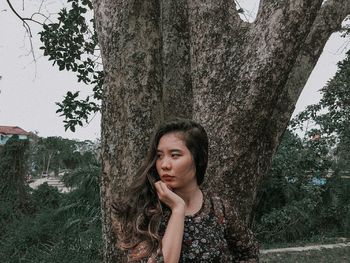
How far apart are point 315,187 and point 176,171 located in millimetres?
11839

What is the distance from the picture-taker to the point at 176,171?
2162 mm

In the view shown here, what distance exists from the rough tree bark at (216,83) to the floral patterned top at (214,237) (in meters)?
0.50

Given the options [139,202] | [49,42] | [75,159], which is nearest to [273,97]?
[139,202]

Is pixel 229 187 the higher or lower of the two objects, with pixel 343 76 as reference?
lower

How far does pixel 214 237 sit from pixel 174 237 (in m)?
0.26

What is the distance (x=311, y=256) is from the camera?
34.7ft

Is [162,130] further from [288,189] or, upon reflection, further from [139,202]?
[288,189]

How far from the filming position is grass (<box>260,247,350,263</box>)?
33.1 feet

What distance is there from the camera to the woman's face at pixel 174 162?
7.09ft

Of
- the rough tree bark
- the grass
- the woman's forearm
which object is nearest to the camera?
the woman's forearm

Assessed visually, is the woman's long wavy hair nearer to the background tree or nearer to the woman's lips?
the woman's lips

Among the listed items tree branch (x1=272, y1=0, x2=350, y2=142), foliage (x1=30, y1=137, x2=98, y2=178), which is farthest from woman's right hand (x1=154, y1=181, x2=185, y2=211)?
foliage (x1=30, y1=137, x2=98, y2=178)

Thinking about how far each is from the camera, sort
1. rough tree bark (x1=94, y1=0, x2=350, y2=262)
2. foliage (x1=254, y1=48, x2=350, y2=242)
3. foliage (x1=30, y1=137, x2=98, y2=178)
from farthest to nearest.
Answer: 1. foliage (x1=30, y1=137, x2=98, y2=178)
2. foliage (x1=254, y1=48, x2=350, y2=242)
3. rough tree bark (x1=94, y1=0, x2=350, y2=262)

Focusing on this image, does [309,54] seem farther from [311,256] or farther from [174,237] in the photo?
[311,256]
